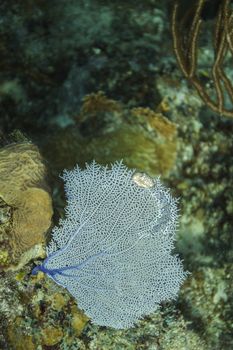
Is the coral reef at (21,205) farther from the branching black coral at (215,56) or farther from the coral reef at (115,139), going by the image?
the branching black coral at (215,56)

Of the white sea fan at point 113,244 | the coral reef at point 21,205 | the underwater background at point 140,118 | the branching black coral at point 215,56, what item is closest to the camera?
the coral reef at point 21,205

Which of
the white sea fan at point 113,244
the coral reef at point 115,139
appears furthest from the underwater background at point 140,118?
the white sea fan at point 113,244

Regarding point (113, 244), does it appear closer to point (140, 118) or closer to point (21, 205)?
point (21, 205)

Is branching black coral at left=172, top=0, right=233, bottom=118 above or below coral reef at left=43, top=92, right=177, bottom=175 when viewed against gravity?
above

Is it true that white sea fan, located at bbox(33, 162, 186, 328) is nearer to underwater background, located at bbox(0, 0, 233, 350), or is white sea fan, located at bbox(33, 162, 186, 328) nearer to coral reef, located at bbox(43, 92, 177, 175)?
underwater background, located at bbox(0, 0, 233, 350)

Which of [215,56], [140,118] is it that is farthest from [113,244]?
[215,56]

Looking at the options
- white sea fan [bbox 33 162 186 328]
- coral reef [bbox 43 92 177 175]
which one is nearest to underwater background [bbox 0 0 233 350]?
coral reef [bbox 43 92 177 175]
